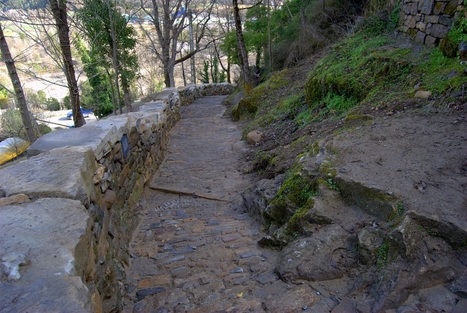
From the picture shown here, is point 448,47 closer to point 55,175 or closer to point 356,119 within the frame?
point 356,119

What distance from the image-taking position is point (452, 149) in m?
2.88

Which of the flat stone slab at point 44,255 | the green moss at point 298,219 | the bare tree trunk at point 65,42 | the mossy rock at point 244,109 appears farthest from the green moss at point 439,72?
the bare tree trunk at point 65,42

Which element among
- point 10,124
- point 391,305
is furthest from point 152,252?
point 10,124

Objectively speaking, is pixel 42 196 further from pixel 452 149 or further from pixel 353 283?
pixel 452 149

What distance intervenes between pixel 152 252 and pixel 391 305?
6.87ft

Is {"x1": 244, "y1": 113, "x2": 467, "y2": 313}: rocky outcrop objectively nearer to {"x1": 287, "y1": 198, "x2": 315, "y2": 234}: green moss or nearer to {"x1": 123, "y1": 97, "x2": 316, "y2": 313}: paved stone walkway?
{"x1": 287, "y1": 198, "x2": 315, "y2": 234}: green moss

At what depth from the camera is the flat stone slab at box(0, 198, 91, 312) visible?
1.22 m

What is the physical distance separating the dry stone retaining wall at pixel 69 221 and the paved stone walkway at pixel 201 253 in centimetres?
21

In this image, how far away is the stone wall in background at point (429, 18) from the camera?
494cm

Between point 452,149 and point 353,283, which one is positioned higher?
point 452,149

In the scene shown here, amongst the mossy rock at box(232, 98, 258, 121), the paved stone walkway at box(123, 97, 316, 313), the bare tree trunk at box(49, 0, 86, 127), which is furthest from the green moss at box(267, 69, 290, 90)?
the bare tree trunk at box(49, 0, 86, 127)

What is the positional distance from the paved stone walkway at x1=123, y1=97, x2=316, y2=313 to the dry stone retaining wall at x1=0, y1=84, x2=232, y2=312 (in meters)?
0.21

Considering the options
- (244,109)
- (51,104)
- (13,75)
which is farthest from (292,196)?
(51,104)

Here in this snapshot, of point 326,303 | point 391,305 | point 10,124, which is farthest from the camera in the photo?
point 10,124
